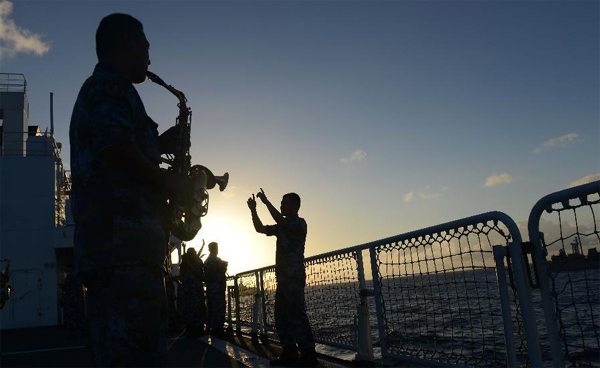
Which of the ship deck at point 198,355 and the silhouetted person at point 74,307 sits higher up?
the silhouetted person at point 74,307

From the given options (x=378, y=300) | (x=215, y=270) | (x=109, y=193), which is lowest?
(x=378, y=300)

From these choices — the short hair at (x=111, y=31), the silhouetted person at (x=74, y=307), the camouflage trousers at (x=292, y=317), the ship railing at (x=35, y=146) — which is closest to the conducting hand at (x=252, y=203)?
the camouflage trousers at (x=292, y=317)

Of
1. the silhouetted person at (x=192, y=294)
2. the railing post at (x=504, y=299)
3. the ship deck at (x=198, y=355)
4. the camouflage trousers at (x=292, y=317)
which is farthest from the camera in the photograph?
the silhouetted person at (x=192, y=294)

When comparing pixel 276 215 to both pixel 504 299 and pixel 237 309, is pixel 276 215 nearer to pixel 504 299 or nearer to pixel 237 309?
pixel 504 299

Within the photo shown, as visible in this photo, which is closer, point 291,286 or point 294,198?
point 291,286

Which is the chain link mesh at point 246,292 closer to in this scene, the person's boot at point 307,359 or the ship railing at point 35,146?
the person's boot at point 307,359

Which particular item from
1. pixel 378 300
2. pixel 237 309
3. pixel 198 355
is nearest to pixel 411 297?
pixel 378 300

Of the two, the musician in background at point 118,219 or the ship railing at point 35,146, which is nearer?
the musician in background at point 118,219

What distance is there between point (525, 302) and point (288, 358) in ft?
11.6

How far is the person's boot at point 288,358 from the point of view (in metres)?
5.80

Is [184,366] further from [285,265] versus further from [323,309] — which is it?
[323,309]

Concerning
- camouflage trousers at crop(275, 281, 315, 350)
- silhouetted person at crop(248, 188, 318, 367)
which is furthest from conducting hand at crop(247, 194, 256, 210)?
camouflage trousers at crop(275, 281, 315, 350)

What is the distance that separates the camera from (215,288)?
10602 millimetres

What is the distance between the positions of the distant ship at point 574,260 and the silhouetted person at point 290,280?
343 cm
